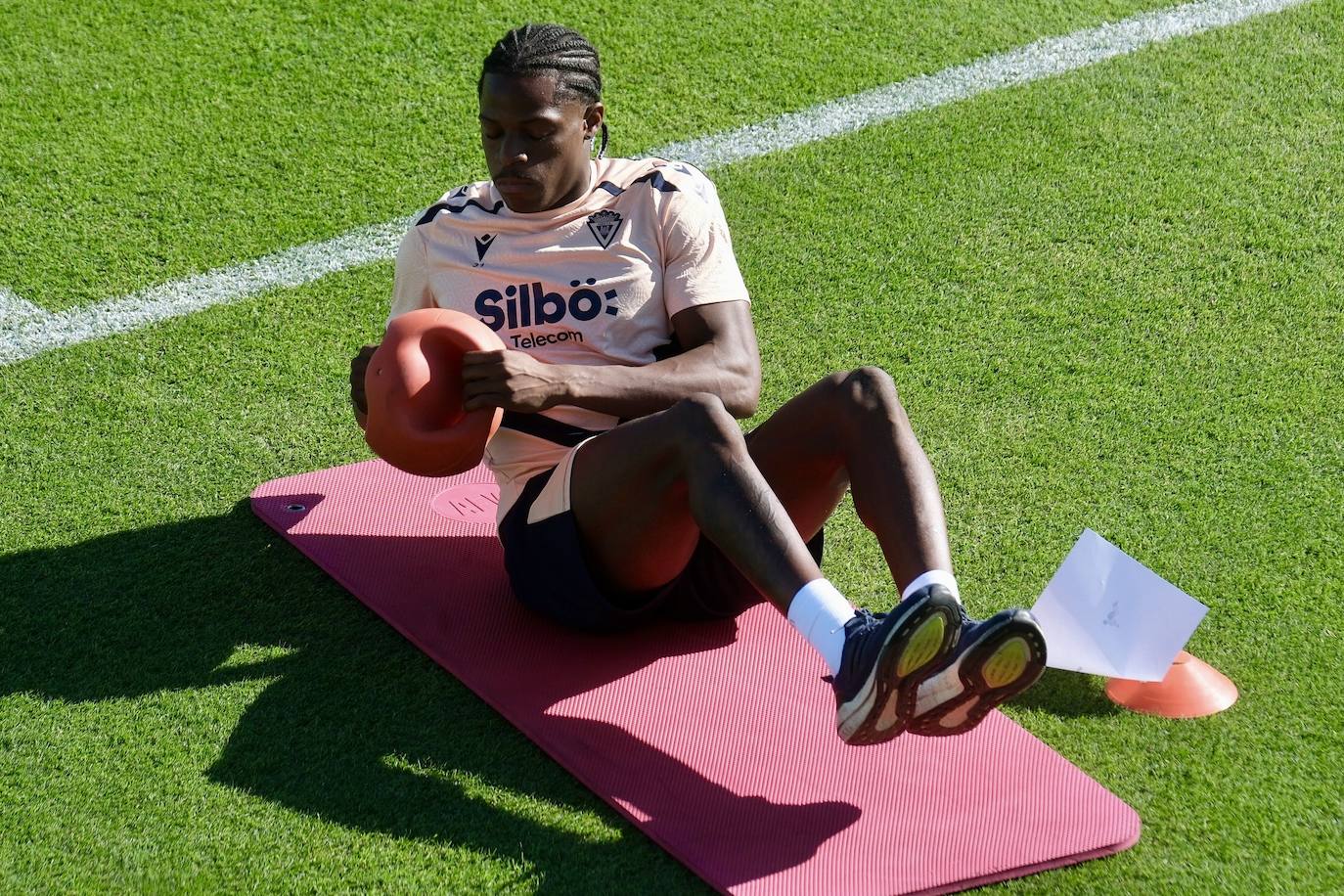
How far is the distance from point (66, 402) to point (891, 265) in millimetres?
2674

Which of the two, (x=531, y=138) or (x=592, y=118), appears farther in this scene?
(x=592, y=118)

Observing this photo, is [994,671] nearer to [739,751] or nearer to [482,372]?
[739,751]

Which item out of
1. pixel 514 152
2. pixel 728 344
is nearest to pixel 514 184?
pixel 514 152

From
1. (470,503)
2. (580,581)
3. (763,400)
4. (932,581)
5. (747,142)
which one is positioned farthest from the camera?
(747,142)

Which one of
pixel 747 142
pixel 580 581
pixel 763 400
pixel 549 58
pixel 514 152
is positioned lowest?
pixel 763 400

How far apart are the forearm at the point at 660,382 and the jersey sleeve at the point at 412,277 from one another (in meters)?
0.53

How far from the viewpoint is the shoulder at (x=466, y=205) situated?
3891 mm

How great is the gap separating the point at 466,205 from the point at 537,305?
32 cm

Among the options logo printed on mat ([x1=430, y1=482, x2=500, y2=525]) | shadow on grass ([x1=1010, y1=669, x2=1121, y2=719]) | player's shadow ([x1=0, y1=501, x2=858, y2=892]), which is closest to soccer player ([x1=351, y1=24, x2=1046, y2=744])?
player's shadow ([x1=0, y1=501, x2=858, y2=892])

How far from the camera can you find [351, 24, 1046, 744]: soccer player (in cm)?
311

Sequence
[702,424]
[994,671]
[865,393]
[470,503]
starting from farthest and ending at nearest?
[470,503] → [865,393] → [702,424] → [994,671]

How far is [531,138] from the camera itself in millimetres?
3730

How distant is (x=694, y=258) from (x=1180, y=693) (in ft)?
4.89

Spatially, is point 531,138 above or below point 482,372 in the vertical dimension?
above
